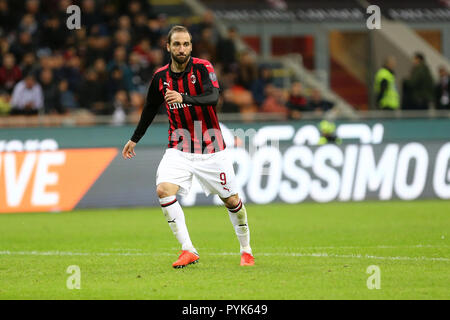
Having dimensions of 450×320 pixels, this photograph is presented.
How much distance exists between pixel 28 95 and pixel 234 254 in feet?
32.5

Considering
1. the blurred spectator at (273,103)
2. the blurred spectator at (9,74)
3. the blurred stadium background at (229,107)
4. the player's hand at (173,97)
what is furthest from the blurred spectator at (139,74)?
the player's hand at (173,97)

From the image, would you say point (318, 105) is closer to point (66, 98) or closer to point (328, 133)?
point (328, 133)

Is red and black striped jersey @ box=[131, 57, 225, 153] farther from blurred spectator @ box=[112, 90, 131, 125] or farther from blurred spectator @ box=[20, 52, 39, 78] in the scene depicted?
blurred spectator @ box=[20, 52, 39, 78]

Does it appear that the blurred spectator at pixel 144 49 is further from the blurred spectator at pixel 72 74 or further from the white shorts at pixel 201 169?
the white shorts at pixel 201 169

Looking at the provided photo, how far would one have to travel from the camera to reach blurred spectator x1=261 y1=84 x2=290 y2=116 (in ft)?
68.1

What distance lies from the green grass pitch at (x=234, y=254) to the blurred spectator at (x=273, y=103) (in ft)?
15.7

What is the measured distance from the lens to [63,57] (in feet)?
67.0

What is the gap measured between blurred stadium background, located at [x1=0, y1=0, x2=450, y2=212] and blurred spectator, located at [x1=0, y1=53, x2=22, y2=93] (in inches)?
1.1

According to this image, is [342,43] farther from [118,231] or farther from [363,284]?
[363,284]

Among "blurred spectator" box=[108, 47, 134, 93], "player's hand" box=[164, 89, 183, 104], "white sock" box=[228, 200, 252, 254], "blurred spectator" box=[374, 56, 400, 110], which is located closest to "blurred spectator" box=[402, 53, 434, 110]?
"blurred spectator" box=[374, 56, 400, 110]

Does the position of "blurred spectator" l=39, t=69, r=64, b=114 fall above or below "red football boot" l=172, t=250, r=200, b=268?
above

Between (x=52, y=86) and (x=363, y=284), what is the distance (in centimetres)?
1260

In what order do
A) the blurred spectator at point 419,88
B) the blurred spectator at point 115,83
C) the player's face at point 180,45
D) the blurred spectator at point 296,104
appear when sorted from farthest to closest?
the blurred spectator at point 419,88 → the blurred spectator at point 115,83 → the blurred spectator at point 296,104 → the player's face at point 180,45

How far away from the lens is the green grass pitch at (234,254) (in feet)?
24.7
